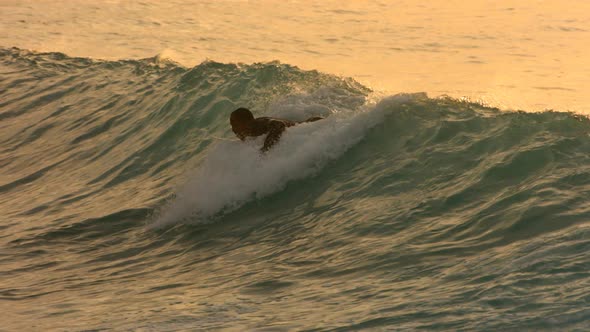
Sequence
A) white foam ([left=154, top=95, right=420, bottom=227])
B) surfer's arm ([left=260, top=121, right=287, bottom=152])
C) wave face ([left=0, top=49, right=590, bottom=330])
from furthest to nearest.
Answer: surfer's arm ([left=260, top=121, right=287, bottom=152]), white foam ([left=154, top=95, right=420, bottom=227]), wave face ([left=0, top=49, right=590, bottom=330])

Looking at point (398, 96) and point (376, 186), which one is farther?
point (398, 96)

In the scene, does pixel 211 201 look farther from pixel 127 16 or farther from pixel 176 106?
pixel 127 16

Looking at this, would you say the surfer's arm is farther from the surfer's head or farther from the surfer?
the surfer's head

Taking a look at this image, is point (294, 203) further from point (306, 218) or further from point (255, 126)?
point (255, 126)

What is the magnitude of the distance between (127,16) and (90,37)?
3.68 metres

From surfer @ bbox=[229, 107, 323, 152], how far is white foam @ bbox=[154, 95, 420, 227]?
0.23 ft

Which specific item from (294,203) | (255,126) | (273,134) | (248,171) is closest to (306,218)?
(294,203)

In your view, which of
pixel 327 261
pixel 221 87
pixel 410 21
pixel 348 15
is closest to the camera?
pixel 327 261

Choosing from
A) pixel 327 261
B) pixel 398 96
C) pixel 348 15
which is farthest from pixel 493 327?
pixel 348 15

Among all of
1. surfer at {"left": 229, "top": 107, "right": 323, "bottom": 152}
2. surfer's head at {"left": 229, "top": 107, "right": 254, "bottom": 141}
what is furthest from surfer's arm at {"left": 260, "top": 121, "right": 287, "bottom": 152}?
surfer's head at {"left": 229, "top": 107, "right": 254, "bottom": 141}

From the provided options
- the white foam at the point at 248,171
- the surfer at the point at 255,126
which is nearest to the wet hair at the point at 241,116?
the surfer at the point at 255,126

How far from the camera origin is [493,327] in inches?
260

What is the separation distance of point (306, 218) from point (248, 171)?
3.47 ft

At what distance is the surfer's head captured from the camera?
1120 centimetres
